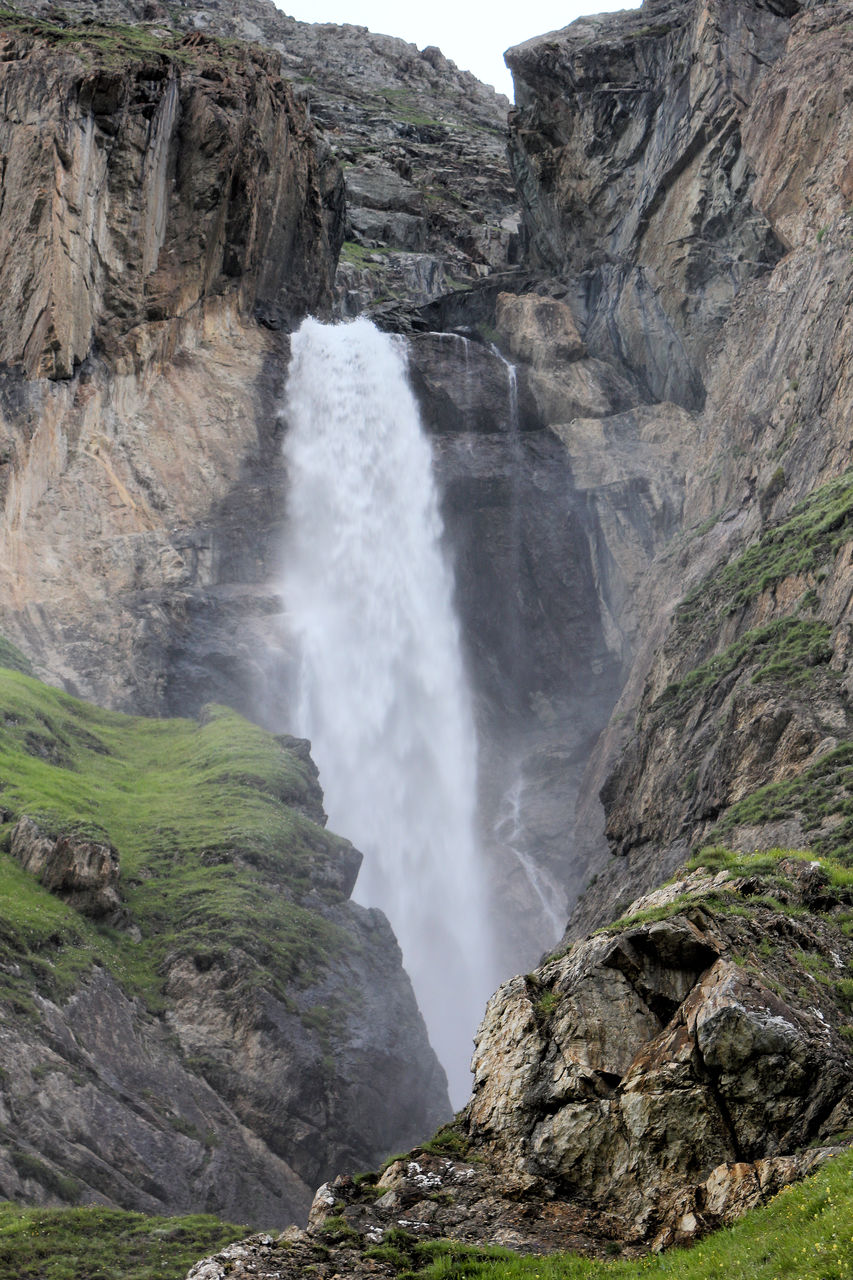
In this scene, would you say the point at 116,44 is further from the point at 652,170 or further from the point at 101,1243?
the point at 101,1243

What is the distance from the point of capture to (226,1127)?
29672 millimetres

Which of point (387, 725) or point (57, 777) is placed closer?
point (57, 777)

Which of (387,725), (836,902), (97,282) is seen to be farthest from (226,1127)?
(97,282)

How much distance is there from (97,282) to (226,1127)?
1633 inches

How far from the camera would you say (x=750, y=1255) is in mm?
10945

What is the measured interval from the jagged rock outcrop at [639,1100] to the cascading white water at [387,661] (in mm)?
31623

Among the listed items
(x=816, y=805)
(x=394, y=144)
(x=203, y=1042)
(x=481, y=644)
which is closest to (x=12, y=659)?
(x=203, y=1042)

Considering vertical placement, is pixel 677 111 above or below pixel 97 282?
above

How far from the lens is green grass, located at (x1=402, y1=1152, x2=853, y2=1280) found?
33.2ft

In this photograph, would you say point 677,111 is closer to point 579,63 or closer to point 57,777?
point 579,63

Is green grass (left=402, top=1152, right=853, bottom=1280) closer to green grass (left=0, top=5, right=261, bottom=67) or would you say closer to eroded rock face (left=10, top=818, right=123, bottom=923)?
eroded rock face (left=10, top=818, right=123, bottom=923)

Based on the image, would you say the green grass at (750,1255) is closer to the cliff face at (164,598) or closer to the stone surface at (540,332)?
the cliff face at (164,598)

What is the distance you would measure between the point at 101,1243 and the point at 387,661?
136 ft

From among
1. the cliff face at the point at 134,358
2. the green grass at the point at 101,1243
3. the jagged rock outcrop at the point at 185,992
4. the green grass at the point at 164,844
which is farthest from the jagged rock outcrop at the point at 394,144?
the green grass at the point at 101,1243
